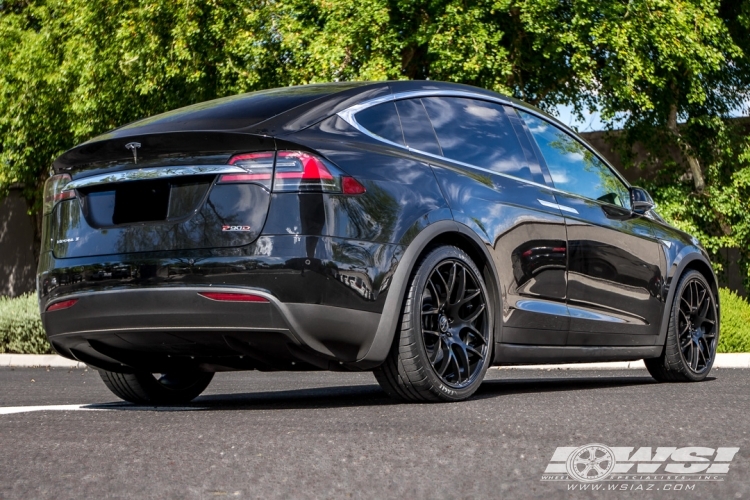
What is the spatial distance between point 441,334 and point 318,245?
3.13ft

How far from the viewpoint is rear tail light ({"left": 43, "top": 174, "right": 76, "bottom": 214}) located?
19.2 feet

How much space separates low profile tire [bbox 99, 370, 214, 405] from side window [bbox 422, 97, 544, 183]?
213 cm

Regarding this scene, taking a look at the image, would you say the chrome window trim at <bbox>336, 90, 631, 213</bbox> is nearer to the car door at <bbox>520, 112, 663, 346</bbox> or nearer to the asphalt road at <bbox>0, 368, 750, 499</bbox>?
the car door at <bbox>520, 112, 663, 346</bbox>

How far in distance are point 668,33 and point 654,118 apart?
9.94ft

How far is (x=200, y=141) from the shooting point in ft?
18.0

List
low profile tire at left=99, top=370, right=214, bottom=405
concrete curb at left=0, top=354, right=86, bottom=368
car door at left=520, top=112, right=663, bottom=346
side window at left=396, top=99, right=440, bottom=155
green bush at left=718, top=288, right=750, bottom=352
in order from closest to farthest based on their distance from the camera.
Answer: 1. side window at left=396, top=99, right=440, bottom=155
2. low profile tire at left=99, top=370, right=214, bottom=405
3. car door at left=520, top=112, right=663, bottom=346
4. green bush at left=718, top=288, right=750, bottom=352
5. concrete curb at left=0, top=354, right=86, bottom=368

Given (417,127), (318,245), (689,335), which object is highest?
(417,127)

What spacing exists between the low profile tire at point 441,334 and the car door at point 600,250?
94cm

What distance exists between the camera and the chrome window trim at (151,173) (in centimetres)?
537

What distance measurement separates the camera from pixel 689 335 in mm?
8203

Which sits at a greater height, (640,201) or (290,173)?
(290,173)

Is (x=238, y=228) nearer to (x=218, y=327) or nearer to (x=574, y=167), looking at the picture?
(x=218, y=327)

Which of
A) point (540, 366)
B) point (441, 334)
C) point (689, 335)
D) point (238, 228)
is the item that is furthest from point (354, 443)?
point (540, 366)

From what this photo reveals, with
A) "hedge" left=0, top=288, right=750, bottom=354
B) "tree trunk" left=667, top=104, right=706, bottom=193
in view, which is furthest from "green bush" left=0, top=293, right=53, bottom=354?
"tree trunk" left=667, top=104, right=706, bottom=193
